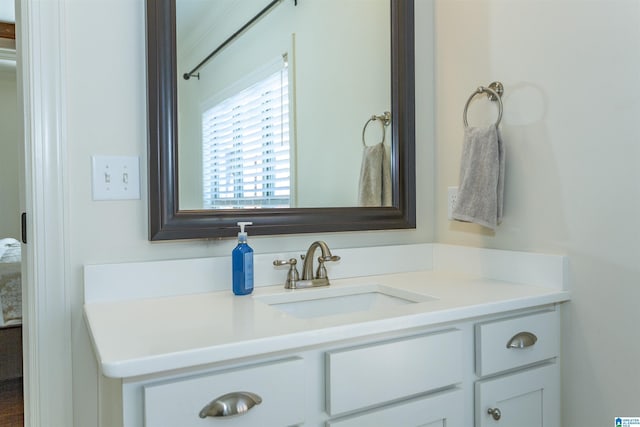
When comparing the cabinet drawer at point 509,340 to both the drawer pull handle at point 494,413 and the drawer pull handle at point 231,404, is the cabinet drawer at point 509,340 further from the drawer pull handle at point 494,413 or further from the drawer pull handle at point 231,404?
Result: the drawer pull handle at point 231,404

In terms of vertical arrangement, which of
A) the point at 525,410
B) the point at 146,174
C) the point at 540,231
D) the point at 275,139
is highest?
the point at 275,139

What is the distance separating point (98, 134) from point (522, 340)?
119 centimetres

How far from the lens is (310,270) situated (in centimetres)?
133

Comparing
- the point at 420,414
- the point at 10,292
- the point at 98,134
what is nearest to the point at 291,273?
the point at 420,414

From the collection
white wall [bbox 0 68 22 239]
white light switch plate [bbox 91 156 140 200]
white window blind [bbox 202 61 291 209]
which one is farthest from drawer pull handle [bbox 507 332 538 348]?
white wall [bbox 0 68 22 239]

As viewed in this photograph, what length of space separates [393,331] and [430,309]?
115 millimetres

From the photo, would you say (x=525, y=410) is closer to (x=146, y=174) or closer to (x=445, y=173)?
(x=445, y=173)

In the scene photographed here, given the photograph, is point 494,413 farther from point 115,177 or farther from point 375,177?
point 115,177

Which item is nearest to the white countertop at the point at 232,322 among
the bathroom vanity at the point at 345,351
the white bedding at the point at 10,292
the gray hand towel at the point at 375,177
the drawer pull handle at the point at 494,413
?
the bathroom vanity at the point at 345,351

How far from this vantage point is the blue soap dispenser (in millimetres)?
1178

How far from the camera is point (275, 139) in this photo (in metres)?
1.38

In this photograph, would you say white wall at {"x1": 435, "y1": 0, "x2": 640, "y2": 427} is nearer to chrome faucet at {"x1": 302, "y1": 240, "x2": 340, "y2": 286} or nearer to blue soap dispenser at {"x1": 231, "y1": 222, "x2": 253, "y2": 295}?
chrome faucet at {"x1": 302, "y1": 240, "x2": 340, "y2": 286}

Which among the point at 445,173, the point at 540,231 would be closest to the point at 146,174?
the point at 445,173

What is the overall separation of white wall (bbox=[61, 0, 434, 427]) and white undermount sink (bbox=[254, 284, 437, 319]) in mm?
336
